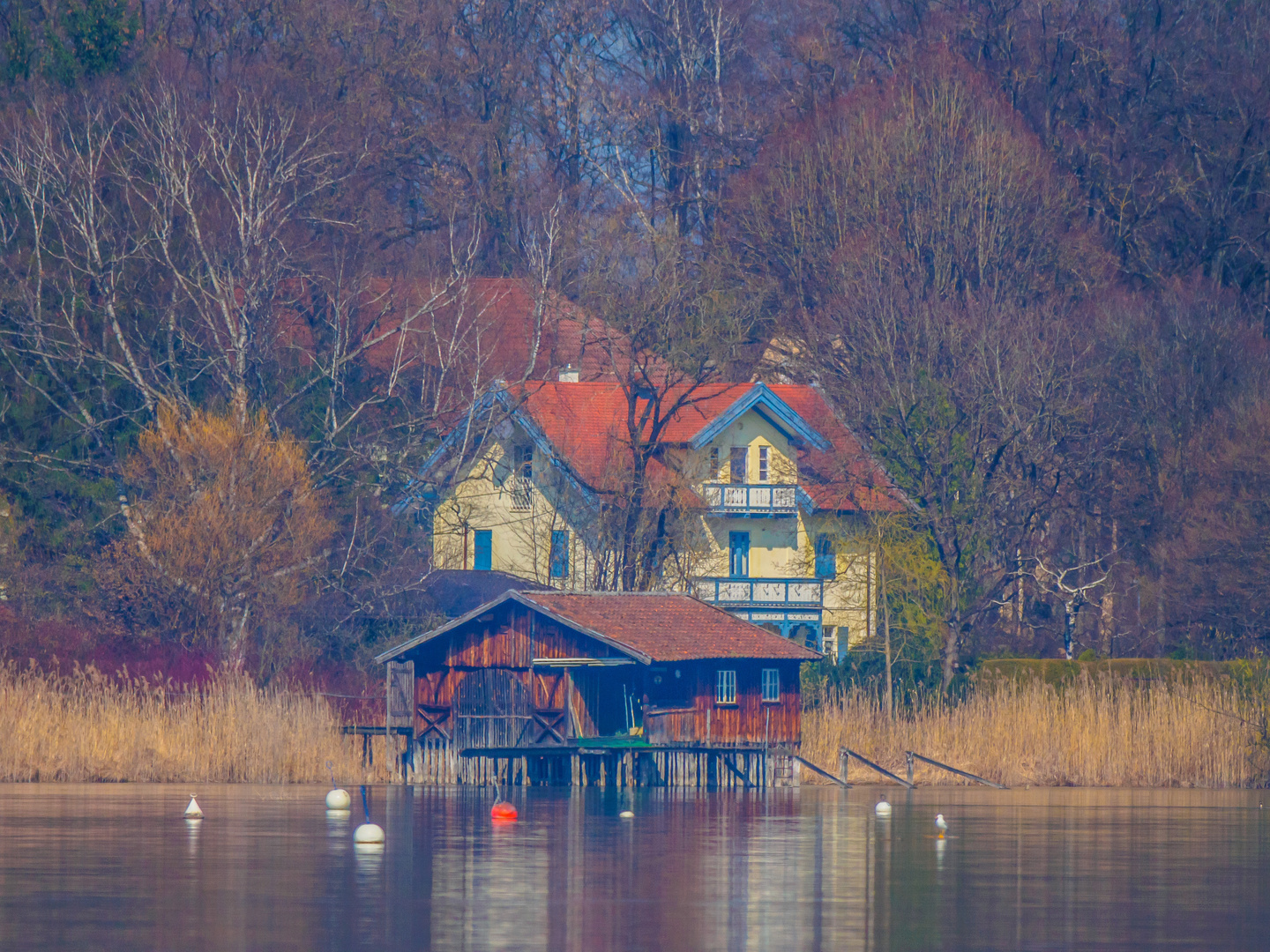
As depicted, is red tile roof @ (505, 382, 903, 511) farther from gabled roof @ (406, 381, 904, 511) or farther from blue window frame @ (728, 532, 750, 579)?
blue window frame @ (728, 532, 750, 579)

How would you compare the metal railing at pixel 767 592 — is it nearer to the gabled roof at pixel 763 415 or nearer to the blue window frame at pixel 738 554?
the blue window frame at pixel 738 554

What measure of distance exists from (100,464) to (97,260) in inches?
228

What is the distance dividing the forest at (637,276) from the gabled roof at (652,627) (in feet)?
35.0

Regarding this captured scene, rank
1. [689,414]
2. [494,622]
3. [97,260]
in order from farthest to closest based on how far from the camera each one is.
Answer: [689,414]
[97,260]
[494,622]

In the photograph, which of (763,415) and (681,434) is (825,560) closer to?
(763,415)

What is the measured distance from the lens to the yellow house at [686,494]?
241 feet

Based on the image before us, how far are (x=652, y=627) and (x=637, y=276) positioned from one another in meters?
27.2

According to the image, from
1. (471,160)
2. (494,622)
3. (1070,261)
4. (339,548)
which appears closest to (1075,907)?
(494,622)

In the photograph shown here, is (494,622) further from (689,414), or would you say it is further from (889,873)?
(689,414)

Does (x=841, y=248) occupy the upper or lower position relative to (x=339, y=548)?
upper

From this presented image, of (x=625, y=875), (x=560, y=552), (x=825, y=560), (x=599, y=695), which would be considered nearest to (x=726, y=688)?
(x=599, y=695)

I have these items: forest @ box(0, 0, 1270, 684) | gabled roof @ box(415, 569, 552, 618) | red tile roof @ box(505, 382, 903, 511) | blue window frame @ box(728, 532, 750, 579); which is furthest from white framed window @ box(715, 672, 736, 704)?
blue window frame @ box(728, 532, 750, 579)

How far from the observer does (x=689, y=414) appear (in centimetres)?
8175

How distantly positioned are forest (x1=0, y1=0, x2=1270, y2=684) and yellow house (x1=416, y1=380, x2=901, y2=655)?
1840 mm
